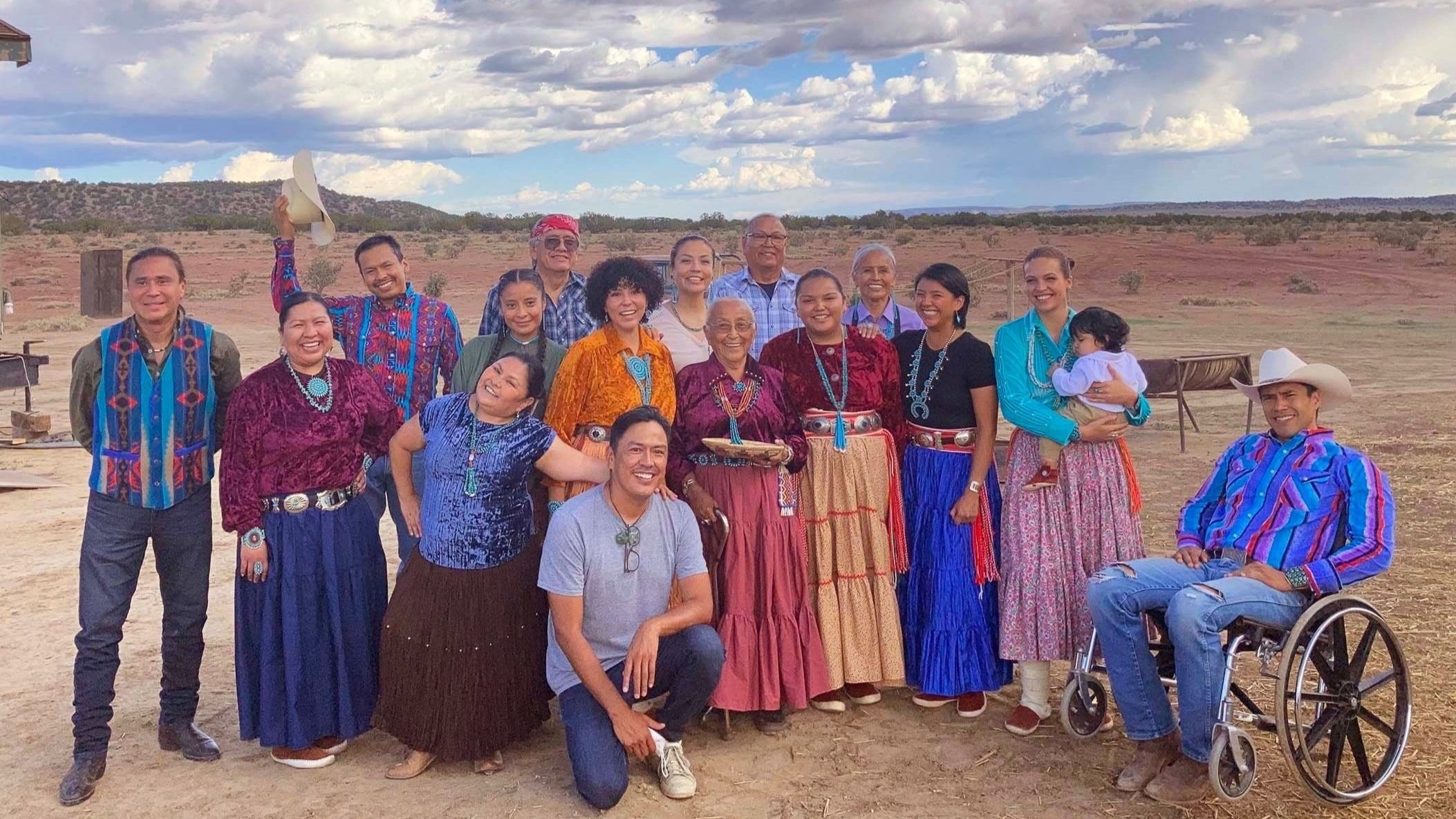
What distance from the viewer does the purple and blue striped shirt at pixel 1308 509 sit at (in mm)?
3760

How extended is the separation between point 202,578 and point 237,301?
23.2 metres

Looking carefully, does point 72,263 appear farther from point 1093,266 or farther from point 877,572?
point 877,572

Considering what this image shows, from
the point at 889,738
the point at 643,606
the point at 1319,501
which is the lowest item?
the point at 889,738

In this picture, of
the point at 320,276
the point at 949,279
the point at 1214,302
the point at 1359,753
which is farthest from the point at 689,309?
the point at 320,276

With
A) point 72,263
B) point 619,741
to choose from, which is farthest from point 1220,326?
point 72,263

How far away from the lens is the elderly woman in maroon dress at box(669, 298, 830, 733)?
14.5 ft

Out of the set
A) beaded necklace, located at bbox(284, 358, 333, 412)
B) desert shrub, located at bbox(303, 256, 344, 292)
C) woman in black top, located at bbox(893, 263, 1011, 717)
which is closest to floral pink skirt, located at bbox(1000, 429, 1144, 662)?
→ woman in black top, located at bbox(893, 263, 1011, 717)

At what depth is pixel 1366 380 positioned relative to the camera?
1384cm

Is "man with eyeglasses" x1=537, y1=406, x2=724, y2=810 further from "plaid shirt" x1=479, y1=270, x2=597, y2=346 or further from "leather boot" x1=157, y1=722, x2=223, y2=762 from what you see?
"leather boot" x1=157, y1=722, x2=223, y2=762

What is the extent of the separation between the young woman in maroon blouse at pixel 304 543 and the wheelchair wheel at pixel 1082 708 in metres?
2.58

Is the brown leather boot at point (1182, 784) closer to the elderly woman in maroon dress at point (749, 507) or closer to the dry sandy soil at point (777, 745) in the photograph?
the dry sandy soil at point (777, 745)

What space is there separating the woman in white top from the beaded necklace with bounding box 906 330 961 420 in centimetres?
83

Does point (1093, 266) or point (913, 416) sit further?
point (1093, 266)

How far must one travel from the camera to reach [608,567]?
159 inches
